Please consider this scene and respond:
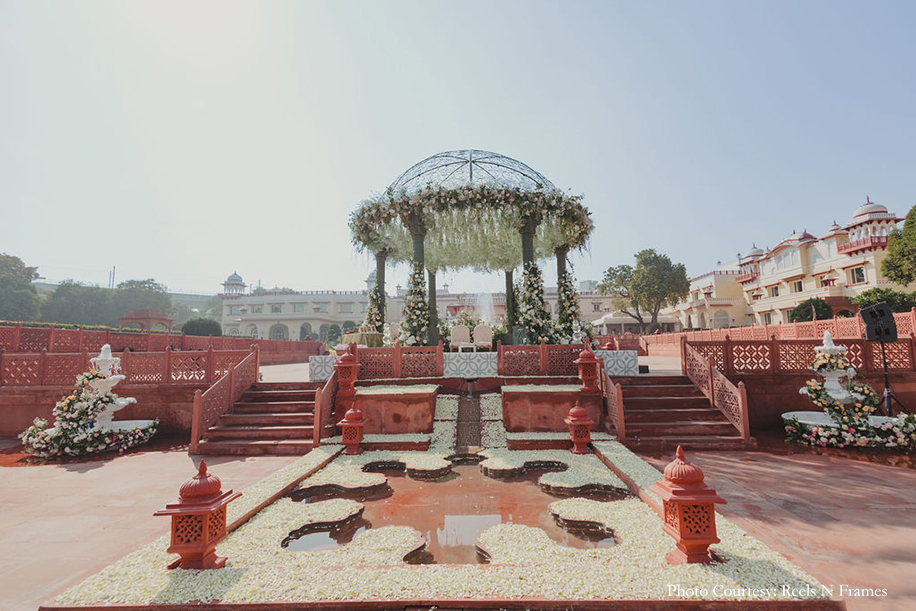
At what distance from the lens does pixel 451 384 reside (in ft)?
30.4

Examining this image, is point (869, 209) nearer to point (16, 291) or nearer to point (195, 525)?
point (195, 525)

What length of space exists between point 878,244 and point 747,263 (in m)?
14.2

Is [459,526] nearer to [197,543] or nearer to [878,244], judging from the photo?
[197,543]

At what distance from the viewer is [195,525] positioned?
10.4 ft

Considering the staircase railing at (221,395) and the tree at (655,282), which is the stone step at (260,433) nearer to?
the staircase railing at (221,395)

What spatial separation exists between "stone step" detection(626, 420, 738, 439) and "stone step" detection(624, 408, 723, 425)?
0.97ft

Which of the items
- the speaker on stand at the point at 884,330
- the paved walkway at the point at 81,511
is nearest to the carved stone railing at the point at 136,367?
the paved walkway at the point at 81,511

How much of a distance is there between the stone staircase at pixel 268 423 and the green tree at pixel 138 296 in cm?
5980

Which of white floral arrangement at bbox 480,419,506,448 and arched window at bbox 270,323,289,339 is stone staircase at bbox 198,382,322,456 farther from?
arched window at bbox 270,323,289,339

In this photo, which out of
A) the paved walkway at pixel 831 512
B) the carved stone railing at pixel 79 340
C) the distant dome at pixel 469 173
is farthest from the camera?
the carved stone railing at pixel 79 340

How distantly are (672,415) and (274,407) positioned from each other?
7749 mm

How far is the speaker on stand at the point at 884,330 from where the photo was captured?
313 inches

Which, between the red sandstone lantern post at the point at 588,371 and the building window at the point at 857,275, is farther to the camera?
the building window at the point at 857,275

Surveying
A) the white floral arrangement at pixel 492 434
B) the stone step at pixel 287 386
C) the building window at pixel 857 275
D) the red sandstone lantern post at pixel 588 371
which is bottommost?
the white floral arrangement at pixel 492 434
